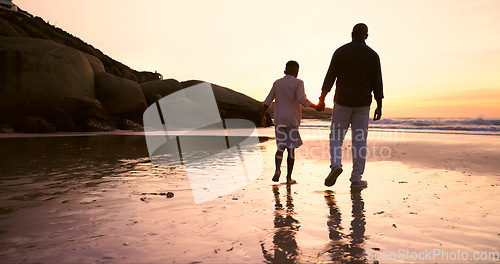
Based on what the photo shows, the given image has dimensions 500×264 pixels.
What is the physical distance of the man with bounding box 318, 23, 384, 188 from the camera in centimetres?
430

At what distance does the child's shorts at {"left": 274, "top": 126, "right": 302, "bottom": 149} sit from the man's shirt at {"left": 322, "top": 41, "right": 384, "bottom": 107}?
77cm

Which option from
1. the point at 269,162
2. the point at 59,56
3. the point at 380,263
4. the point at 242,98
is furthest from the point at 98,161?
the point at 242,98

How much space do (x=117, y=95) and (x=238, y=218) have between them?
14.0 m

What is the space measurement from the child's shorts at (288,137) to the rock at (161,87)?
16228 mm

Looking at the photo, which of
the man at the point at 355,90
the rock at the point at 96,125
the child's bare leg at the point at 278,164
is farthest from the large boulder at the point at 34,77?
the man at the point at 355,90

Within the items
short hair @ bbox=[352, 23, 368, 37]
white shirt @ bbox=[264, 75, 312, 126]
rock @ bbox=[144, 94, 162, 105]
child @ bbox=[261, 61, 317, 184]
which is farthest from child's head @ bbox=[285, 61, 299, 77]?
rock @ bbox=[144, 94, 162, 105]

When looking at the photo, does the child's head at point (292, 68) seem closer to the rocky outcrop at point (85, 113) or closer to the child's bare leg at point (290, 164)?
the child's bare leg at point (290, 164)

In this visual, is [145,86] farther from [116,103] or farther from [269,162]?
[269,162]

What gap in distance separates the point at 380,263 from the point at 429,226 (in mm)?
931

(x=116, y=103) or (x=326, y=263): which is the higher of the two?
(x=116, y=103)

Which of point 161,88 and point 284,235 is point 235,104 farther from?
point 284,235

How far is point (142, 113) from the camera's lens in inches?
644

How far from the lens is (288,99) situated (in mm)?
4777

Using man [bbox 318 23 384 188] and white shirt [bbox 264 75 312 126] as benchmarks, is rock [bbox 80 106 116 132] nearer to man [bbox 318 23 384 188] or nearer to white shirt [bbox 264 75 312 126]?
white shirt [bbox 264 75 312 126]
